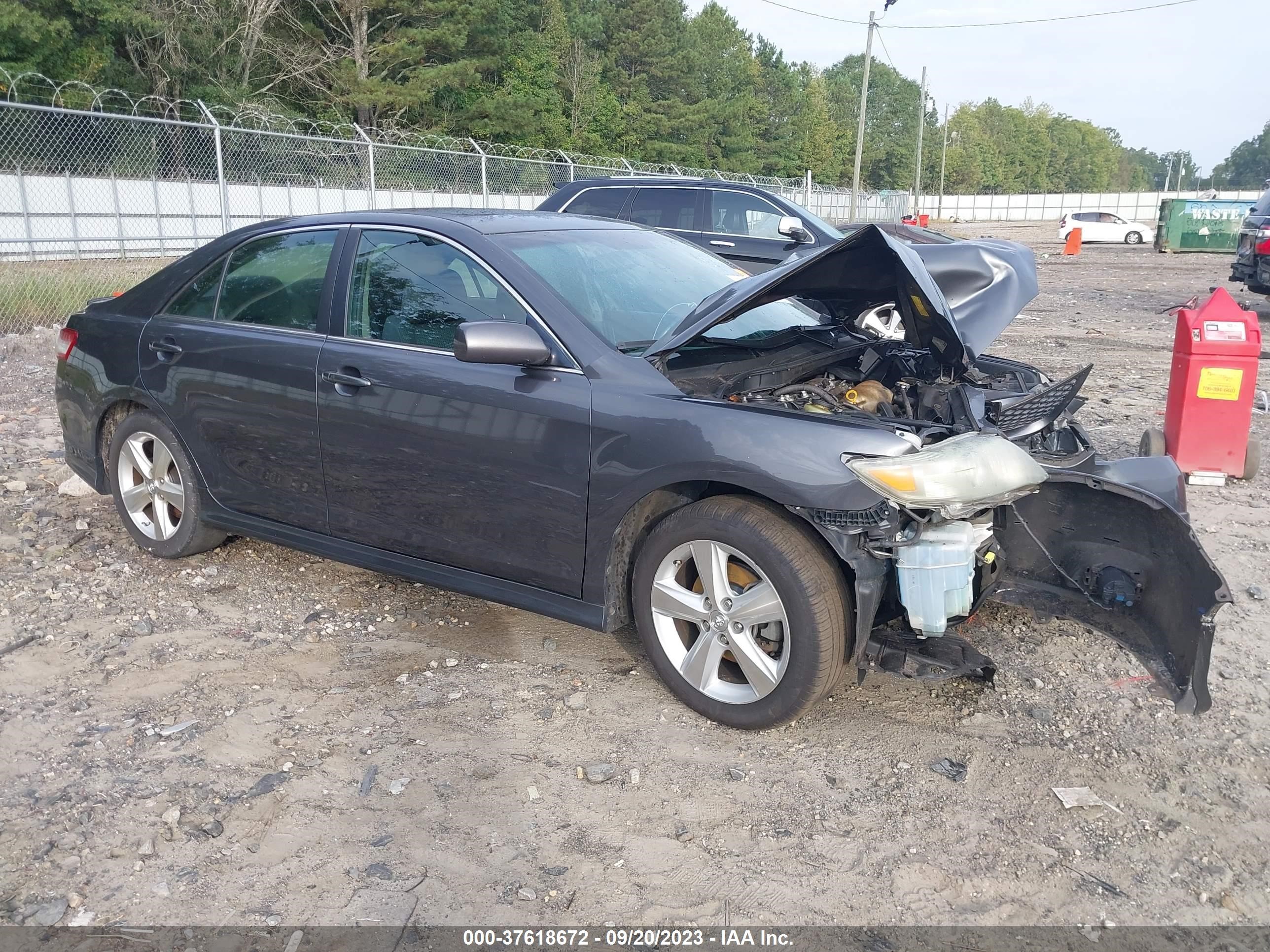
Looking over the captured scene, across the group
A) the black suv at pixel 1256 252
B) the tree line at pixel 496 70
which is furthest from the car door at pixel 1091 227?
the black suv at pixel 1256 252

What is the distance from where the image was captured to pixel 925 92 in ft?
194

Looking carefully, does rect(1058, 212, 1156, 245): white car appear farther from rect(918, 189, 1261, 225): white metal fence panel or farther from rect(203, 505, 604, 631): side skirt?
rect(203, 505, 604, 631): side skirt

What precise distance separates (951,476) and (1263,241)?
1365 centimetres

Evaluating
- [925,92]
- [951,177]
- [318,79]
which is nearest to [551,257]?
[318,79]

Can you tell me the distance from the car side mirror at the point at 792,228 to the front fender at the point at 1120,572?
21.2 feet

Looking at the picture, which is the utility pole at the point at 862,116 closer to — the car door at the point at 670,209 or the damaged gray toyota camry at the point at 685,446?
the car door at the point at 670,209

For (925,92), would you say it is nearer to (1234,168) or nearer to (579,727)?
(579,727)

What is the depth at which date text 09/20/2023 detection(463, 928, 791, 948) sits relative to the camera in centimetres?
250

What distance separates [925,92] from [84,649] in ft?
206

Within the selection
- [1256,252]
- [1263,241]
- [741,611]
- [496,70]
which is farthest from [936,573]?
[496,70]

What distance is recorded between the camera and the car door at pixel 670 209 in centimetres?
1163

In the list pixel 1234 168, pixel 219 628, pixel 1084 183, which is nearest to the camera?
pixel 219 628

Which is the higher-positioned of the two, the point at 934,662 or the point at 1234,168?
the point at 1234,168

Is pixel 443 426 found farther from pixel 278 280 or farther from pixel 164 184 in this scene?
pixel 164 184
